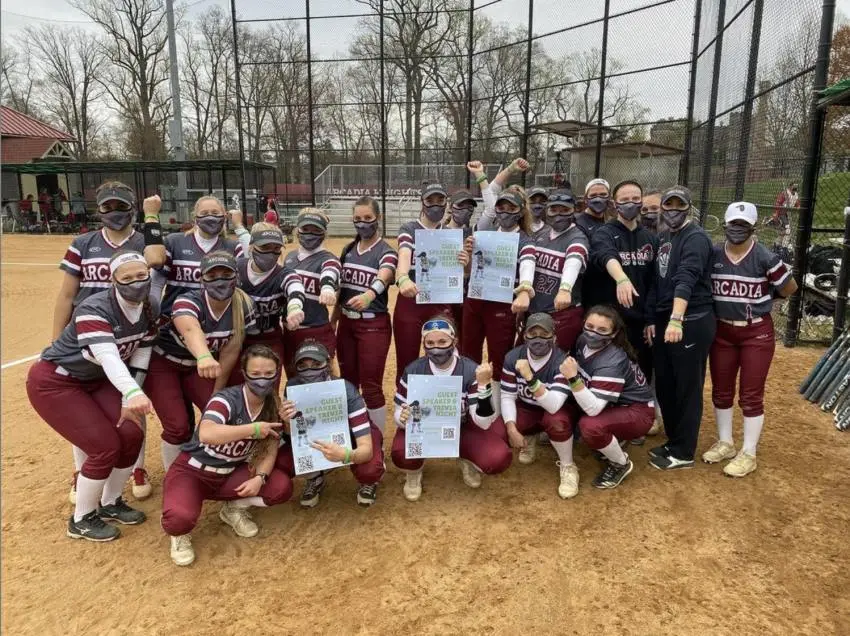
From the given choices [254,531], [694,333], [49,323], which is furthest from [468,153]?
[254,531]

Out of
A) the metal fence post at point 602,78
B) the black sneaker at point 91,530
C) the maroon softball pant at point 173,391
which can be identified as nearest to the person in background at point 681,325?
the maroon softball pant at point 173,391

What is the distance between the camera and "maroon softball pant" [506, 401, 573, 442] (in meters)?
4.05

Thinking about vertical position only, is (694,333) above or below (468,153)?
below

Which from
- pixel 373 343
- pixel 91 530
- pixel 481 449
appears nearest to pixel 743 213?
pixel 481 449

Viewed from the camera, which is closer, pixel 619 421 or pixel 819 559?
pixel 819 559

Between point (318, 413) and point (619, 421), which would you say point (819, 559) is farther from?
point (318, 413)

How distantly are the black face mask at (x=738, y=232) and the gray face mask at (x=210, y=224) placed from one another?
3.54 metres

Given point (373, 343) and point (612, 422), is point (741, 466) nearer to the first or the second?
point (612, 422)

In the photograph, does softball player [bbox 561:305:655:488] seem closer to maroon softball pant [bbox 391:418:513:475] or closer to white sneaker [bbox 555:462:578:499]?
white sneaker [bbox 555:462:578:499]

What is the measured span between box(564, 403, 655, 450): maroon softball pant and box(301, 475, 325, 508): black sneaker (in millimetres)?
1801

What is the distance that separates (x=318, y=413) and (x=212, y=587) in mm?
1113

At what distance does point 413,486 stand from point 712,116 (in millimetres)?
8615

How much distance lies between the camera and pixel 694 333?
13.6 feet

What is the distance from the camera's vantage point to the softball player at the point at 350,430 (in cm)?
361
